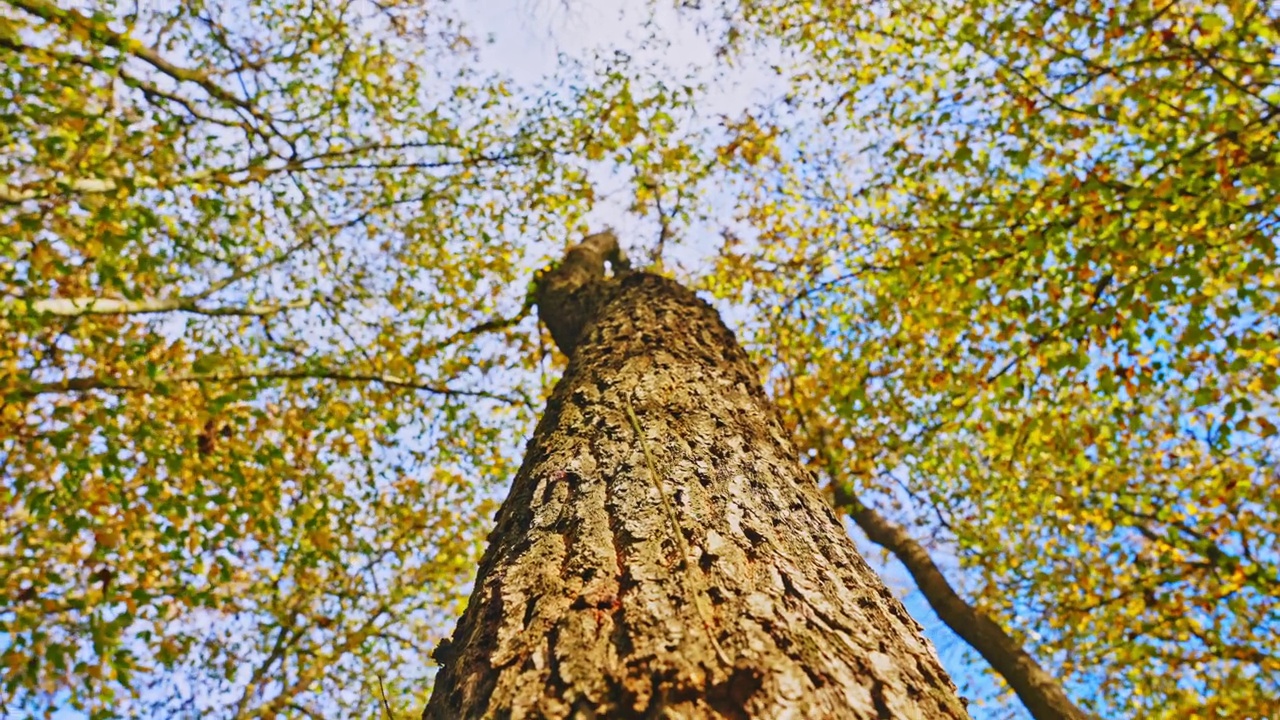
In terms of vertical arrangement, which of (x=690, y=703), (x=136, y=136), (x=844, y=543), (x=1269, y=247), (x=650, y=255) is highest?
(x=650, y=255)

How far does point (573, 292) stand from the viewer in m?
5.21

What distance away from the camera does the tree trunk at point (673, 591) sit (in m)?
1.22

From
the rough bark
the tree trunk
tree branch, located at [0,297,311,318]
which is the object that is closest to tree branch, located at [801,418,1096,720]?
the rough bark

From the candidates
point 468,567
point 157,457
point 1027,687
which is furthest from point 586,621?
point 468,567

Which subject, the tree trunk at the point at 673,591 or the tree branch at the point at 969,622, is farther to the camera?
the tree branch at the point at 969,622

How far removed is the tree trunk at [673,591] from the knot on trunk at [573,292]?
2.04 metres

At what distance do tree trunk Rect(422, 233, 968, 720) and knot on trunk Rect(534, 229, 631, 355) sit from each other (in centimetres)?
204

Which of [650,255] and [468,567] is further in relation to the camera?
[468,567]

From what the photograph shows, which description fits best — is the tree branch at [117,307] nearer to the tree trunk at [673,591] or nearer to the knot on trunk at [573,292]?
the knot on trunk at [573,292]

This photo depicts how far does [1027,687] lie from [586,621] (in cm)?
629

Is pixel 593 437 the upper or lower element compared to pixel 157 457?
lower

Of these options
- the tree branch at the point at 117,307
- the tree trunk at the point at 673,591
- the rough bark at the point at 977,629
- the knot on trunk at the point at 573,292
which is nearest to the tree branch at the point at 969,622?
the rough bark at the point at 977,629

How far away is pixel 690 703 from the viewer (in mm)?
1155

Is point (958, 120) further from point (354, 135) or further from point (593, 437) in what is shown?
point (354, 135)
